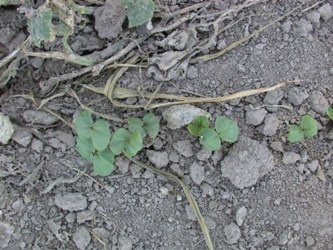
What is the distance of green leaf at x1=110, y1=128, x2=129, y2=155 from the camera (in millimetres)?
1985

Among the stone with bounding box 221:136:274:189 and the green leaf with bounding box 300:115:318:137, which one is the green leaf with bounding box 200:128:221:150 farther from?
the green leaf with bounding box 300:115:318:137

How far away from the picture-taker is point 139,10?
2041mm

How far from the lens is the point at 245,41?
6.95ft

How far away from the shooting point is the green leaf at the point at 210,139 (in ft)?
6.45

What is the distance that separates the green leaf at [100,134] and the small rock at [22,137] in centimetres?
24

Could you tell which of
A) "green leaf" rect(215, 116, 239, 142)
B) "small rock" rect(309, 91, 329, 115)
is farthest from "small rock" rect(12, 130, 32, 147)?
"small rock" rect(309, 91, 329, 115)

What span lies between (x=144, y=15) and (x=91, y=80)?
29 centimetres

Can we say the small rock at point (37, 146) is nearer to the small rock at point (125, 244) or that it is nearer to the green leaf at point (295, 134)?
the small rock at point (125, 244)

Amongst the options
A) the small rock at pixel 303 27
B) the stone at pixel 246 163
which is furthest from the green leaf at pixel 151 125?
the small rock at pixel 303 27

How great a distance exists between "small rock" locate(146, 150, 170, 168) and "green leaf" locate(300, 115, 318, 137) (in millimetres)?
456

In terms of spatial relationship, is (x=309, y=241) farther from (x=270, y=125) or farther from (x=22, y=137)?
(x=22, y=137)

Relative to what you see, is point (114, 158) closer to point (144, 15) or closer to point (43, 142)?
point (43, 142)

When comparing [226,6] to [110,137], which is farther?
[226,6]

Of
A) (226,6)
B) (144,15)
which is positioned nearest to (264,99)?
(226,6)
